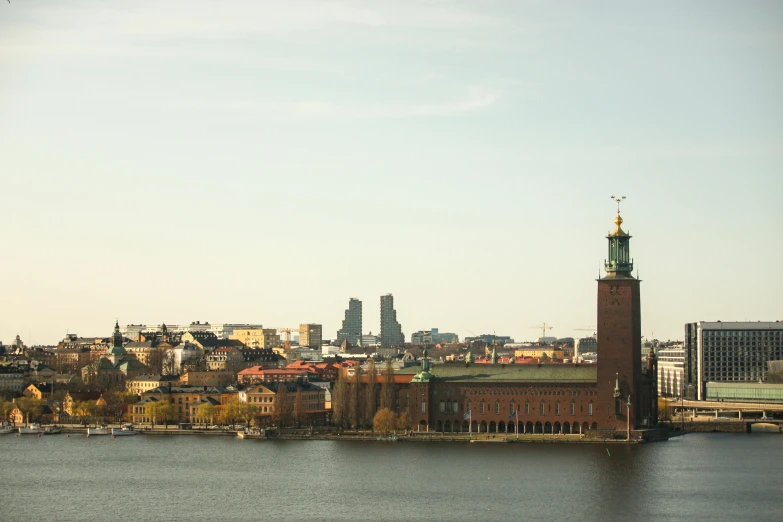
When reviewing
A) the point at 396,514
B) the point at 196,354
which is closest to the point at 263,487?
the point at 396,514

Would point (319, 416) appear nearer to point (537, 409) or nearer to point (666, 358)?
point (537, 409)

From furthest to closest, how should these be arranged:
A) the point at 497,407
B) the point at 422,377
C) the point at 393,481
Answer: the point at 422,377 < the point at 497,407 < the point at 393,481

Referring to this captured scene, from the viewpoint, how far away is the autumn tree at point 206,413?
397 ft

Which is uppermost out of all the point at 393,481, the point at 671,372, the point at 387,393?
the point at 671,372

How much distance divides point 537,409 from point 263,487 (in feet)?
114

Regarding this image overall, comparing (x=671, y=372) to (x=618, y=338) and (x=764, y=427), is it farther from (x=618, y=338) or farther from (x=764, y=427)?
(x=618, y=338)

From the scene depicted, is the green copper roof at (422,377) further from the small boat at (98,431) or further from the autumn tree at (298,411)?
the small boat at (98,431)

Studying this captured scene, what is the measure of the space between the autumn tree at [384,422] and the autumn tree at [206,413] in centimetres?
1982

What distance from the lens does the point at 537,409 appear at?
346ft

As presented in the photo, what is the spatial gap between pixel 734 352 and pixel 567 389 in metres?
60.7

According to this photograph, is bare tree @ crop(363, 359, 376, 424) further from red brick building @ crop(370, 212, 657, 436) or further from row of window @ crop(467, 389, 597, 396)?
row of window @ crop(467, 389, 597, 396)

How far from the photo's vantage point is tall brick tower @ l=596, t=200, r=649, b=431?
336 ft

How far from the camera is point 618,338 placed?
340 ft

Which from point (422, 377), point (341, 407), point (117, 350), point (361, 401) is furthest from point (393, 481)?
point (117, 350)
